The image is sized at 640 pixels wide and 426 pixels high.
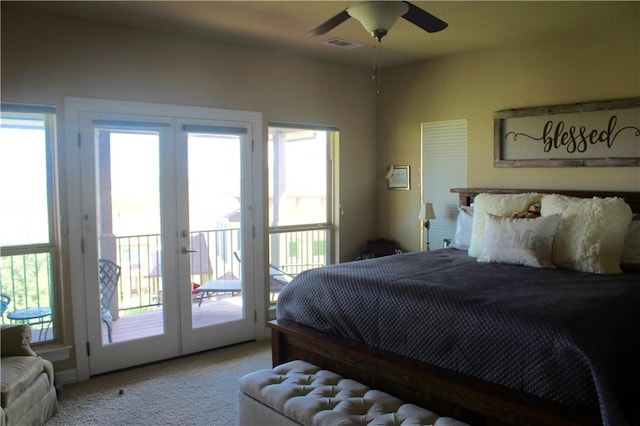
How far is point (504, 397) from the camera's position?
213cm

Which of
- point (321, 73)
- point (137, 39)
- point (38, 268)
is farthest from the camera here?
point (321, 73)

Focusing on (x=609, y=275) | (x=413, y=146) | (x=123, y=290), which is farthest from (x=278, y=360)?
(x=413, y=146)

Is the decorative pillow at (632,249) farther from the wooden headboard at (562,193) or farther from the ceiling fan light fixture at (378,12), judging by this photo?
the ceiling fan light fixture at (378,12)

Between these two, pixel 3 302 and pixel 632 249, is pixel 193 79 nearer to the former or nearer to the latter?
pixel 3 302

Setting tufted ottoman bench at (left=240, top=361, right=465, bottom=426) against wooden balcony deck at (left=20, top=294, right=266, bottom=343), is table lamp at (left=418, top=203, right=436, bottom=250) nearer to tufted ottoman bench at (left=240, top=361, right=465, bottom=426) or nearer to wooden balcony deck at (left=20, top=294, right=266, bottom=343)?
wooden balcony deck at (left=20, top=294, right=266, bottom=343)

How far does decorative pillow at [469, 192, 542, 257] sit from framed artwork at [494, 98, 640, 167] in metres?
0.52

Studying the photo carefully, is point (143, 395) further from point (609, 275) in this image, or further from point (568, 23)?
point (568, 23)

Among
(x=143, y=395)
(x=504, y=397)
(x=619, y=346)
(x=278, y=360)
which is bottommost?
(x=143, y=395)

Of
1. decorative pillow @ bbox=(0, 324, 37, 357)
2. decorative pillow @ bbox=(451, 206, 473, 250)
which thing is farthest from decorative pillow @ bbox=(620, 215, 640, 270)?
decorative pillow @ bbox=(0, 324, 37, 357)

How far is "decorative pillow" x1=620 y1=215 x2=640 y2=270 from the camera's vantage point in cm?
321

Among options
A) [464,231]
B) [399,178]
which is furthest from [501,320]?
[399,178]

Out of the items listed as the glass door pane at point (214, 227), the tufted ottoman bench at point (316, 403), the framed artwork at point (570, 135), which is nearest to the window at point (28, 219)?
the glass door pane at point (214, 227)

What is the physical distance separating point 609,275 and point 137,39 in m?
3.72

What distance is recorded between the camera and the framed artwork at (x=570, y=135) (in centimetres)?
378
